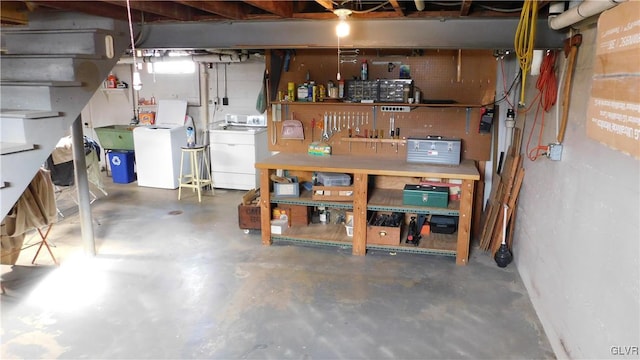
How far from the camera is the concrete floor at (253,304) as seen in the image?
2.65m

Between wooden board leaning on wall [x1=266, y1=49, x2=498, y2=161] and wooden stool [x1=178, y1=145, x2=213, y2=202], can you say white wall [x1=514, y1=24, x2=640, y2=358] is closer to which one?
wooden board leaning on wall [x1=266, y1=49, x2=498, y2=161]

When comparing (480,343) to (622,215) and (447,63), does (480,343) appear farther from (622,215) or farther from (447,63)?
(447,63)

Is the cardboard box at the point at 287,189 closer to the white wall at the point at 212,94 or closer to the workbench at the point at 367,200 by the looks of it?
the workbench at the point at 367,200

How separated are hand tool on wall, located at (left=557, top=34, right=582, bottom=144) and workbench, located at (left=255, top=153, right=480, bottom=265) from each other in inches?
41.0

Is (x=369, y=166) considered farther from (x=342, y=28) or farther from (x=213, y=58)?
(x=213, y=58)

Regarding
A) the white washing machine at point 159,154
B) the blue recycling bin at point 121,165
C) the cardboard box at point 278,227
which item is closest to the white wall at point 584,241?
the cardboard box at point 278,227

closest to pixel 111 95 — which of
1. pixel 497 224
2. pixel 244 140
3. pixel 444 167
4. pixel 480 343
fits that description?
pixel 244 140

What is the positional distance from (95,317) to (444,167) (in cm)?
308

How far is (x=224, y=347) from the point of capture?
2.65 metres

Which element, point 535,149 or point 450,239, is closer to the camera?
point 535,149

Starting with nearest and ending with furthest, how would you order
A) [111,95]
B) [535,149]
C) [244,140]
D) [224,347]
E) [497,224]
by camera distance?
[224,347]
[535,149]
[497,224]
[244,140]
[111,95]

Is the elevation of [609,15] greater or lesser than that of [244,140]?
greater

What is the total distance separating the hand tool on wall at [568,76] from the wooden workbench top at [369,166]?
103 cm

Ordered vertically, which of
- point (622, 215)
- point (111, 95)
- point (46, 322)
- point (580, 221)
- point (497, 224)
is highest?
point (111, 95)
